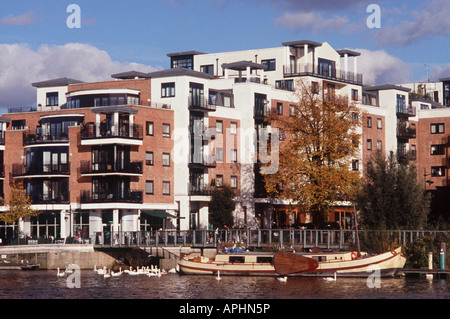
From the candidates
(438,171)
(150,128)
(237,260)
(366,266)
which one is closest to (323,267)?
(366,266)

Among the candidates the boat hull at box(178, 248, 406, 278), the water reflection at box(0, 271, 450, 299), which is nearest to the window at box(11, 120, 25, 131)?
the water reflection at box(0, 271, 450, 299)

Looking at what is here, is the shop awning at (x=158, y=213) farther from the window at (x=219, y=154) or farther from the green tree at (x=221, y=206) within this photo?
the window at (x=219, y=154)

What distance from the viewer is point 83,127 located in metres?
100

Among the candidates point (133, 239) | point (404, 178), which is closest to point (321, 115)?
point (404, 178)

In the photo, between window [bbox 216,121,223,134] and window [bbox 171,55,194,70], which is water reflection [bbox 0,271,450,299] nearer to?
window [bbox 216,121,223,134]

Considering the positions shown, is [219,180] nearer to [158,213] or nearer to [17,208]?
[158,213]

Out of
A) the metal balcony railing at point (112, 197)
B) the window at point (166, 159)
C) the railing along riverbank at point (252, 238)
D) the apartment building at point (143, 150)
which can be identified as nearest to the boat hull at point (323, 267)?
the railing along riverbank at point (252, 238)

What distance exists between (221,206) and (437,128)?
142 ft

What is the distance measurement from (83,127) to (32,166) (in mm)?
7050

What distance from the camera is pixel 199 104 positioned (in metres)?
104

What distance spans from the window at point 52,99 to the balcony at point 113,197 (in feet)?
59.2

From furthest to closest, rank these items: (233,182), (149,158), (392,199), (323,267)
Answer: (233,182) → (149,158) → (392,199) → (323,267)

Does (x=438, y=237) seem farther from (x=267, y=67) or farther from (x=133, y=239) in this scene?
(x=267, y=67)

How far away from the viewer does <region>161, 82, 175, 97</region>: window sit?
343 feet
